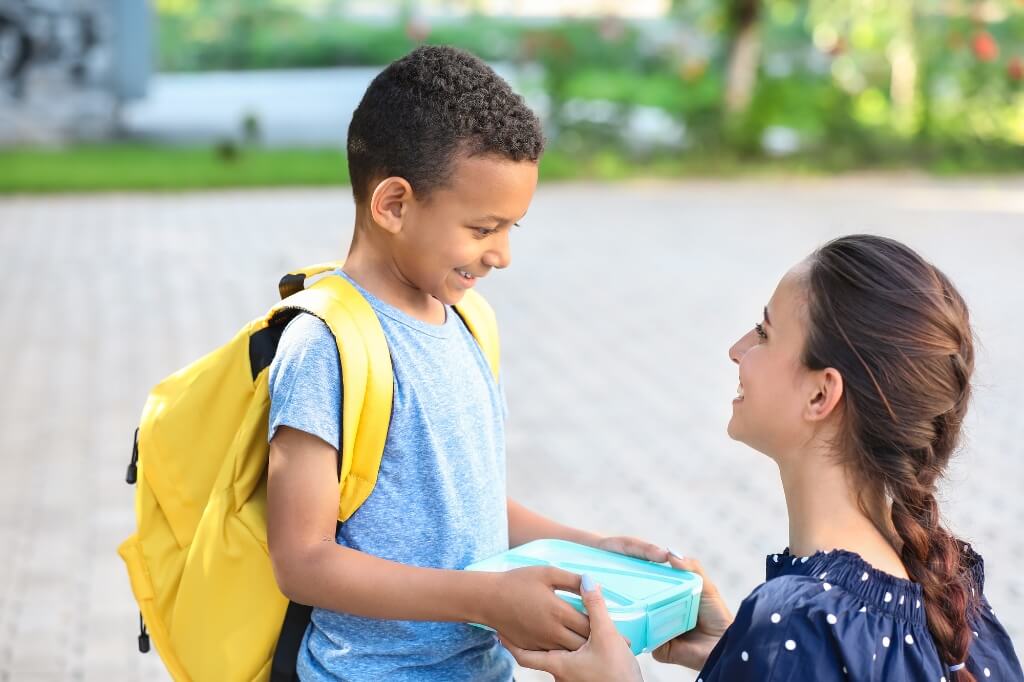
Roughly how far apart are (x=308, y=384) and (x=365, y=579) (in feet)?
0.85

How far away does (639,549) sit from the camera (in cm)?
186

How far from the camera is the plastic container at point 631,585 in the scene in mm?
1674

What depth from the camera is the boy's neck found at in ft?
5.93

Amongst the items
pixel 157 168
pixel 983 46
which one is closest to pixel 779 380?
pixel 157 168

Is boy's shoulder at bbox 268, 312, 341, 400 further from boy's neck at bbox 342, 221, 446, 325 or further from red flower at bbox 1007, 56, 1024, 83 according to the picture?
red flower at bbox 1007, 56, 1024, 83

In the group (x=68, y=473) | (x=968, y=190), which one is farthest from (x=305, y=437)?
(x=968, y=190)

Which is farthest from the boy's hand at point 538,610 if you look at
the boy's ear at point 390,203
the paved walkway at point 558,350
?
the paved walkway at point 558,350

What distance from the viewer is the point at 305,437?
5.34ft

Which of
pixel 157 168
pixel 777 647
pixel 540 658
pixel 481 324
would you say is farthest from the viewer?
pixel 157 168

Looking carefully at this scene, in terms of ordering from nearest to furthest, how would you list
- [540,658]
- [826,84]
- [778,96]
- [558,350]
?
[540,658], [558,350], [778,96], [826,84]

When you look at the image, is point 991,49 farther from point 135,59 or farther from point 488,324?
point 488,324

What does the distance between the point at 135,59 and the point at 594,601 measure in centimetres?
1751

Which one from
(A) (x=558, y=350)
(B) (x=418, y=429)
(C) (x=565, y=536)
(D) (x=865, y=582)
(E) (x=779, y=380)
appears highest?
(E) (x=779, y=380)

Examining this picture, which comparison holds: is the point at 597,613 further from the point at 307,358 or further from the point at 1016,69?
the point at 1016,69
